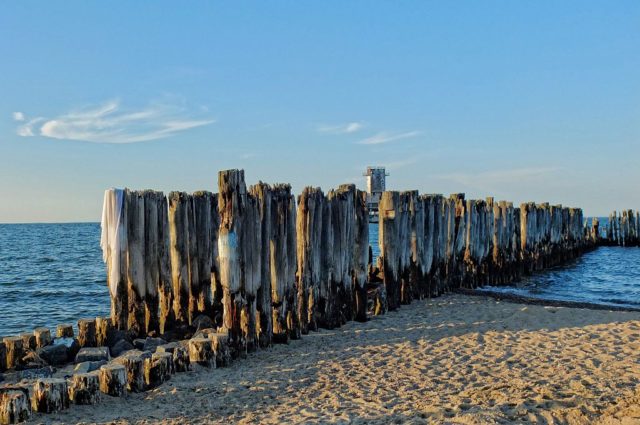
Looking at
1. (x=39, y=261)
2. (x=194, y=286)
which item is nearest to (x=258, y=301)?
(x=194, y=286)

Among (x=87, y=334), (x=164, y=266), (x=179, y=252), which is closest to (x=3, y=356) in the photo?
(x=87, y=334)

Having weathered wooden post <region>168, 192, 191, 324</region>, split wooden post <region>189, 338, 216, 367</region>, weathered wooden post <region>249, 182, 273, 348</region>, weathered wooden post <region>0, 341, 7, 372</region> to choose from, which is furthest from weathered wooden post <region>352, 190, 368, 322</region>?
weathered wooden post <region>0, 341, 7, 372</region>

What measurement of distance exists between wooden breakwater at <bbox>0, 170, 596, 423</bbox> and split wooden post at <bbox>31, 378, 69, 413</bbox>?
0.01 meters

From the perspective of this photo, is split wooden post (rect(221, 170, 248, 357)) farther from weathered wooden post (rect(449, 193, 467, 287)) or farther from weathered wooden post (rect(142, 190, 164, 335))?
weathered wooden post (rect(449, 193, 467, 287))

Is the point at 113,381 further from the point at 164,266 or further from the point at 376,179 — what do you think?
the point at 376,179

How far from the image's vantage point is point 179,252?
1162 cm

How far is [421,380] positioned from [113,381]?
3975 mm

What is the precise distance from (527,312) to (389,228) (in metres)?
3.38

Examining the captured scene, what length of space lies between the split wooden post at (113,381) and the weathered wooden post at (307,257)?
388 centimetres

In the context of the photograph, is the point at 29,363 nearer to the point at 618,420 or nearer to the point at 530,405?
the point at 530,405

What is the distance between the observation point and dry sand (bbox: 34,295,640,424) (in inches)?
255

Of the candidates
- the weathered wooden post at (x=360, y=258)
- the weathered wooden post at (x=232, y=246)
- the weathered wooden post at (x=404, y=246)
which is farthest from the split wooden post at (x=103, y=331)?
the weathered wooden post at (x=404, y=246)

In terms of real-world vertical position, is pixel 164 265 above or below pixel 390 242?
below

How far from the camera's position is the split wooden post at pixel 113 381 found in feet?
24.1
